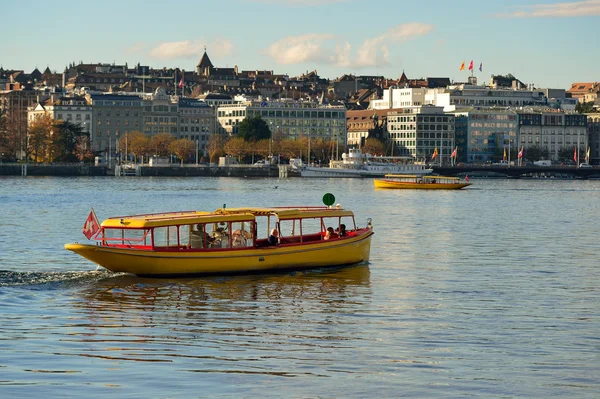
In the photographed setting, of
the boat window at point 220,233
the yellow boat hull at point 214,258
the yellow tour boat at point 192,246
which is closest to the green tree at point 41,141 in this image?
the yellow boat hull at point 214,258

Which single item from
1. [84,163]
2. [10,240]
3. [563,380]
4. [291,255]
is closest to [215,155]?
[84,163]

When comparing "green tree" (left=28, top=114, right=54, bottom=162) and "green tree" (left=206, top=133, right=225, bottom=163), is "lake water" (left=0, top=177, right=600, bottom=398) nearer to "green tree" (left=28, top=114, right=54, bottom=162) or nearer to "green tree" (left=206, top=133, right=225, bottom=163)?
"green tree" (left=28, top=114, right=54, bottom=162)

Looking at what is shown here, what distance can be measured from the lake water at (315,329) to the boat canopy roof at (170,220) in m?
1.33

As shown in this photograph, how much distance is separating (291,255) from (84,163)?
146 m

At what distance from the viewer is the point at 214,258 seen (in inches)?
1246

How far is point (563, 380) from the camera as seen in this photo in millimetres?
19125

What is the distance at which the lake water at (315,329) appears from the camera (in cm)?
1866

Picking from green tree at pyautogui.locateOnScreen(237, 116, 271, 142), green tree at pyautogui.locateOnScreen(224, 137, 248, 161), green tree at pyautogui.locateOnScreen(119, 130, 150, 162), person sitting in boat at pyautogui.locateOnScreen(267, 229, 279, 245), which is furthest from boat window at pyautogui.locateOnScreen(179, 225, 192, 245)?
green tree at pyautogui.locateOnScreen(237, 116, 271, 142)

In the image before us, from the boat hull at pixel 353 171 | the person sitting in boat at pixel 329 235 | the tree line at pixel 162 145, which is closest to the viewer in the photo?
the person sitting in boat at pixel 329 235

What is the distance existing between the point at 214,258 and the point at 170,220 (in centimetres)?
143

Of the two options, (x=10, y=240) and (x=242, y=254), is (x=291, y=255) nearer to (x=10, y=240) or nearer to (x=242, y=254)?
(x=242, y=254)

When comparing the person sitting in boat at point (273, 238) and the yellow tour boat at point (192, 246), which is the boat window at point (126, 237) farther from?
the person sitting in boat at point (273, 238)

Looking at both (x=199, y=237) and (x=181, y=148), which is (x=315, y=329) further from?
(x=181, y=148)

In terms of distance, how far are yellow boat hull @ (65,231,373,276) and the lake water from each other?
291mm
